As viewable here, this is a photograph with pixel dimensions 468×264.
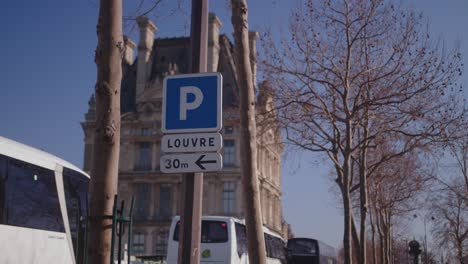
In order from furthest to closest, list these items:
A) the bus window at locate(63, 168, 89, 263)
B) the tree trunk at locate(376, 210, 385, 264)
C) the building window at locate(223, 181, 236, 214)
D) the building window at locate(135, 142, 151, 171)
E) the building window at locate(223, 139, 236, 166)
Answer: the building window at locate(135, 142, 151, 171) < the building window at locate(223, 139, 236, 166) < the building window at locate(223, 181, 236, 214) < the tree trunk at locate(376, 210, 385, 264) < the bus window at locate(63, 168, 89, 263)

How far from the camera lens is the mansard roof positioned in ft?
243

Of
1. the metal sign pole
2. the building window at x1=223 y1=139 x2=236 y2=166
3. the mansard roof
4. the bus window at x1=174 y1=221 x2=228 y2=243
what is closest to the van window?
the bus window at x1=174 y1=221 x2=228 y2=243

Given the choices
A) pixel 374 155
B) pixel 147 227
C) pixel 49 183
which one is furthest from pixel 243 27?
pixel 147 227

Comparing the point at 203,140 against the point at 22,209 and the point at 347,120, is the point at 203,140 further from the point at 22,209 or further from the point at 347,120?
the point at 347,120

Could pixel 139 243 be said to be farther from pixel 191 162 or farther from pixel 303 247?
pixel 191 162

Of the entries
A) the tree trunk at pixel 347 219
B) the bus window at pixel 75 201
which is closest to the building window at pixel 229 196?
the tree trunk at pixel 347 219

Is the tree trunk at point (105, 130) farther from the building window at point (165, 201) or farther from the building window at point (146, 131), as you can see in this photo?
the building window at point (146, 131)

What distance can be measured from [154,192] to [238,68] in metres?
62.1

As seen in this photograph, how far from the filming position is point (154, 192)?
73188mm

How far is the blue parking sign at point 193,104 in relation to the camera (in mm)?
6129

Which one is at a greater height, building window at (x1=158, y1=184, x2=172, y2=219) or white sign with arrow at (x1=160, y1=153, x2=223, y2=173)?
building window at (x1=158, y1=184, x2=172, y2=219)

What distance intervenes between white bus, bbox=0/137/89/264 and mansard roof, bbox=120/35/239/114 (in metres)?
59.1

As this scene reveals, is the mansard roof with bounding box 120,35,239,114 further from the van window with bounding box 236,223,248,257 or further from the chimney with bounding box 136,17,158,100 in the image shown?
the van window with bounding box 236,223,248,257

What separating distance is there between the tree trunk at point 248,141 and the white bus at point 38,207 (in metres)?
3.20
